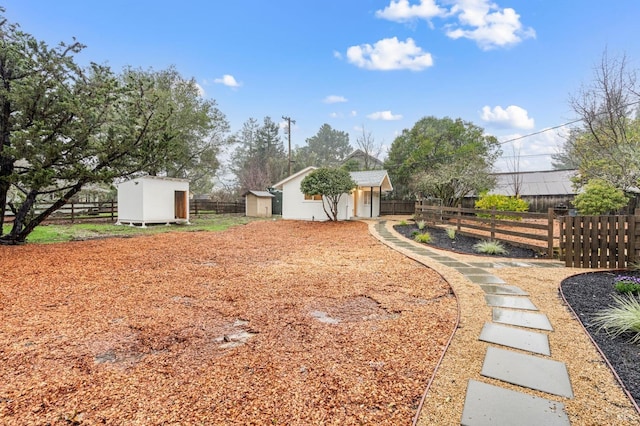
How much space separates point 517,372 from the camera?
2.29 m

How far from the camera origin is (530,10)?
1023cm

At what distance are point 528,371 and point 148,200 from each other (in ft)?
50.1

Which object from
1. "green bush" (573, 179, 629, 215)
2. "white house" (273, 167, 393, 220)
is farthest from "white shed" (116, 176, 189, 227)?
"green bush" (573, 179, 629, 215)

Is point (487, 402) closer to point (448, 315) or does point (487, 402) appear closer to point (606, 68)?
point (448, 315)

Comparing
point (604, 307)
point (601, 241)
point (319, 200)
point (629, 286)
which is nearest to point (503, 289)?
point (604, 307)

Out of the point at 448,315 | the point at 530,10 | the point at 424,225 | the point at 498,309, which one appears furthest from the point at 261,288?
the point at 530,10

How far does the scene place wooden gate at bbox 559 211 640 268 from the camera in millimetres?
5414

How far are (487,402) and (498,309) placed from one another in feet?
6.50

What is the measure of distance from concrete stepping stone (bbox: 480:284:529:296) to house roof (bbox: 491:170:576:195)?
20.2m

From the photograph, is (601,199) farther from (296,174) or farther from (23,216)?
(23,216)

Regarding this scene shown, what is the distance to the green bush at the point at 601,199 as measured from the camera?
12570 millimetres

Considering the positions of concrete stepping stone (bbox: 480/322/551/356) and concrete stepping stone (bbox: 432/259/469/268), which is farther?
concrete stepping stone (bbox: 432/259/469/268)

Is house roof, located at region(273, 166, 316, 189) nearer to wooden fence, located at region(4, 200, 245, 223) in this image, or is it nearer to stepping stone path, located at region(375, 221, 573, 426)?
wooden fence, located at region(4, 200, 245, 223)

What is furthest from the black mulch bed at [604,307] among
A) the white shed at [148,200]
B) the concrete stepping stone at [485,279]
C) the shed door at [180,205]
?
the shed door at [180,205]
